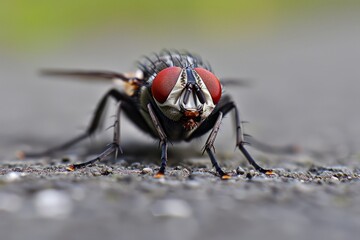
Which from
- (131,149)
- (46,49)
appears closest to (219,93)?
(131,149)

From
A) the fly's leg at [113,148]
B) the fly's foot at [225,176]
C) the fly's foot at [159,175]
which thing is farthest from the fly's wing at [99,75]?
the fly's foot at [225,176]

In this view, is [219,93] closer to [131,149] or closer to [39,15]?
[131,149]

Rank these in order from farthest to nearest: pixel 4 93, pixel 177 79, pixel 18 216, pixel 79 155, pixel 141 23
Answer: pixel 141 23 < pixel 4 93 < pixel 79 155 < pixel 177 79 < pixel 18 216

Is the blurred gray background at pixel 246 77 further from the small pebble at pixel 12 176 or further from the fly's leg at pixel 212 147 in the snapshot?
the fly's leg at pixel 212 147

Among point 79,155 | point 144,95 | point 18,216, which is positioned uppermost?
point 144,95

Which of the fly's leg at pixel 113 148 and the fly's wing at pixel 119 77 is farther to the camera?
the fly's wing at pixel 119 77

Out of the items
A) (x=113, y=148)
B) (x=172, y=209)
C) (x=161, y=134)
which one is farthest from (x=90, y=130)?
(x=172, y=209)

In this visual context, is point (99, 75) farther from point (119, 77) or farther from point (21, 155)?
point (21, 155)
